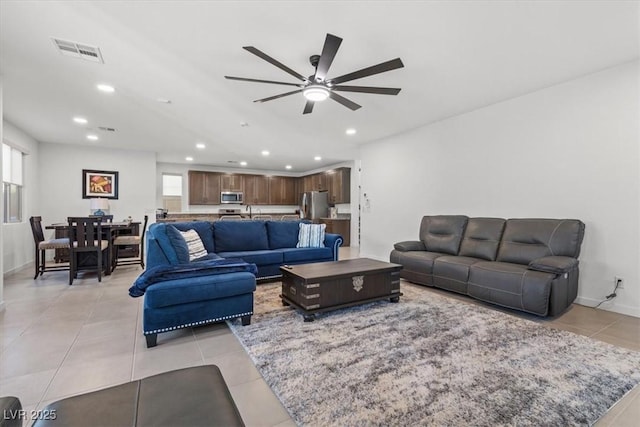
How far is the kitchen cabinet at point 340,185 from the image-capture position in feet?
28.0

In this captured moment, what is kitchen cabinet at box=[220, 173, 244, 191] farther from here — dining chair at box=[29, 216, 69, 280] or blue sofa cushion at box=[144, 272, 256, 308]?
blue sofa cushion at box=[144, 272, 256, 308]

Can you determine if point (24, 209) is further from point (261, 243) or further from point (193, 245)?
point (261, 243)

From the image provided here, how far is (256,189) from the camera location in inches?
401

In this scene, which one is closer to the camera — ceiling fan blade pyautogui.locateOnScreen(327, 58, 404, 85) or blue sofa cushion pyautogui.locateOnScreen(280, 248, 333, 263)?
ceiling fan blade pyautogui.locateOnScreen(327, 58, 404, 85)

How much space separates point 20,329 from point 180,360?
173 cm

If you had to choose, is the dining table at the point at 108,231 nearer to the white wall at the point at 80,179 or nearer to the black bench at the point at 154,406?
the white wall at the point at 80,179

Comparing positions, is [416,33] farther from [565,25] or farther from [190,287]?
[190,287]

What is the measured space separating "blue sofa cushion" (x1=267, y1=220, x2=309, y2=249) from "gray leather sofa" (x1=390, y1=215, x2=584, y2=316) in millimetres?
1663

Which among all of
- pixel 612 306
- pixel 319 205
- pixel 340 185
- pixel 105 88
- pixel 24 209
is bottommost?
pixel 612 306

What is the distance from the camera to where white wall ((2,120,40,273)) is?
4.78 meters

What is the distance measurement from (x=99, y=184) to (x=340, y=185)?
6113mm

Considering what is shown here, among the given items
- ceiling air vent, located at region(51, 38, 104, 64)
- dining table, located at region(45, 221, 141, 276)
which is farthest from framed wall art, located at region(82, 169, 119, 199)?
ceiling air vent, located at region(51, 38, 104, 64)

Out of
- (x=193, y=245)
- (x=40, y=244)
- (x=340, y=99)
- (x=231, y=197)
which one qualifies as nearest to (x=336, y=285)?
(x=193, y=245)

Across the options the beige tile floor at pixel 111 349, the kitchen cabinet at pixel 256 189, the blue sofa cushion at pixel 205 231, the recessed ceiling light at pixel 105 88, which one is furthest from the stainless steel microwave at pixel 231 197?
the beige tile floor at pixel 111 349
